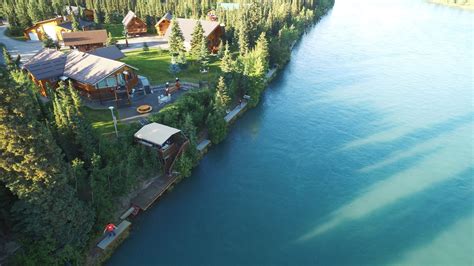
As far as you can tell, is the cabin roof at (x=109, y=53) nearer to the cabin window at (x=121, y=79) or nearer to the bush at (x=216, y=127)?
the cabin window at (x=121, y=79)

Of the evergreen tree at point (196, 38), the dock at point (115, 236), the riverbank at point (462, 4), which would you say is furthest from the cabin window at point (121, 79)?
the riverbank at point (462, 4)

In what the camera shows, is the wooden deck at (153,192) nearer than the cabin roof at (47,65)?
Yes

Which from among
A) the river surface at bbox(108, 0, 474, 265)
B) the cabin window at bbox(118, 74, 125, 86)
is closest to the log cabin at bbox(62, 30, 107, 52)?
the cabin window at bbox(118, 74, 125, 86)

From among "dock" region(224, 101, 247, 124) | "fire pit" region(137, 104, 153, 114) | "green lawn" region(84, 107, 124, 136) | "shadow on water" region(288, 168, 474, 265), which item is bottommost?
"shadow on water" region(288, 168, 474, 265)

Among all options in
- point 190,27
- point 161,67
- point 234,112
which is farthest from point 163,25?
point 234,112

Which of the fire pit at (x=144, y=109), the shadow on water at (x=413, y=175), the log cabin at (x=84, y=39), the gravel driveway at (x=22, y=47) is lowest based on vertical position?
the shadow on water at (x=413, y=175)

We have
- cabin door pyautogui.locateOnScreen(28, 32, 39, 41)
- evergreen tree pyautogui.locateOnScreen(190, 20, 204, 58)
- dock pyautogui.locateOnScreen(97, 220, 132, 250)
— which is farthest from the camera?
cabin door pyautogui.locateOnScreen(28, 32, 39, 41)

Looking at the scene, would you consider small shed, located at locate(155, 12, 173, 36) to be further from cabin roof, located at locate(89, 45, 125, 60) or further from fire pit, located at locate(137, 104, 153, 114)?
fire pit, located at locate(137, 104, 153, 114)
